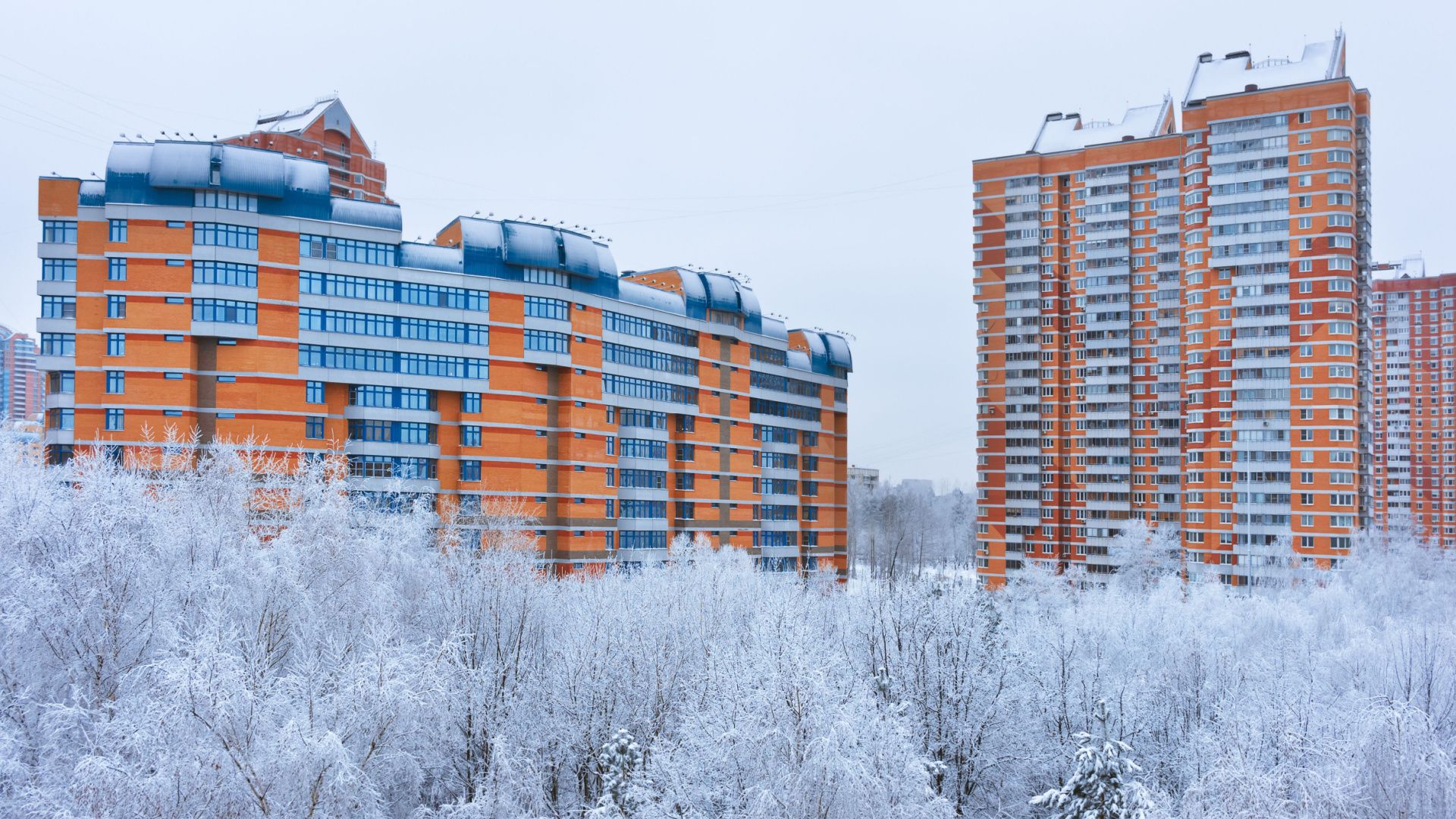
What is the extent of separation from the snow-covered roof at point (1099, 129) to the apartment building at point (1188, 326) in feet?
0.77

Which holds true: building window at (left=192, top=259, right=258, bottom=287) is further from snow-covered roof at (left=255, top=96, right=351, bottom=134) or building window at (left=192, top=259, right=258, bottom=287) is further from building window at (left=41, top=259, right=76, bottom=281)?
snow-covered roof at (left=255, top=96, right=351, bottom=134)

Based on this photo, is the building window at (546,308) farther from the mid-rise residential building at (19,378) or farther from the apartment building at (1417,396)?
the mid-rise residential building at (19,378)

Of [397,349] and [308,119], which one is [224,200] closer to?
[397,349]

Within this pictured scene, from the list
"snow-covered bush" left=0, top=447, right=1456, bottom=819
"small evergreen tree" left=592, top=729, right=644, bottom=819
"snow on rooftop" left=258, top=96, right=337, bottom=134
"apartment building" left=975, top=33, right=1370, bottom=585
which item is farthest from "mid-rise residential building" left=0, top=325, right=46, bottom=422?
"small evergreen tree" left=592, top=729, right=644, bottom=819

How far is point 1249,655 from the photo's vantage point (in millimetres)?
41750

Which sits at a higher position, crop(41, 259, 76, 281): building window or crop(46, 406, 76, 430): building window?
crop(41, 259, 76, 281): building window

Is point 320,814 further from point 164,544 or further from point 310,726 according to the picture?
point 164,544

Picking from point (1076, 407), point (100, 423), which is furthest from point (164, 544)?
point (1076, 407)

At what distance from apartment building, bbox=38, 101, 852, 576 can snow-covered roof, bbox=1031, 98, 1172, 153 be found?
4061 centimetres

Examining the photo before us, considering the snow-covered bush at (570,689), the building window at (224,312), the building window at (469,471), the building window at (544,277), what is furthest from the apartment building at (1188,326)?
the building window at (224,312)

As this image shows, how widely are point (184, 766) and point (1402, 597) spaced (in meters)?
69.1

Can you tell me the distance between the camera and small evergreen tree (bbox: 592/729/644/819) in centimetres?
2639

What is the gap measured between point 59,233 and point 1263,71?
3600 inches

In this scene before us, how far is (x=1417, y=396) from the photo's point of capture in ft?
452
